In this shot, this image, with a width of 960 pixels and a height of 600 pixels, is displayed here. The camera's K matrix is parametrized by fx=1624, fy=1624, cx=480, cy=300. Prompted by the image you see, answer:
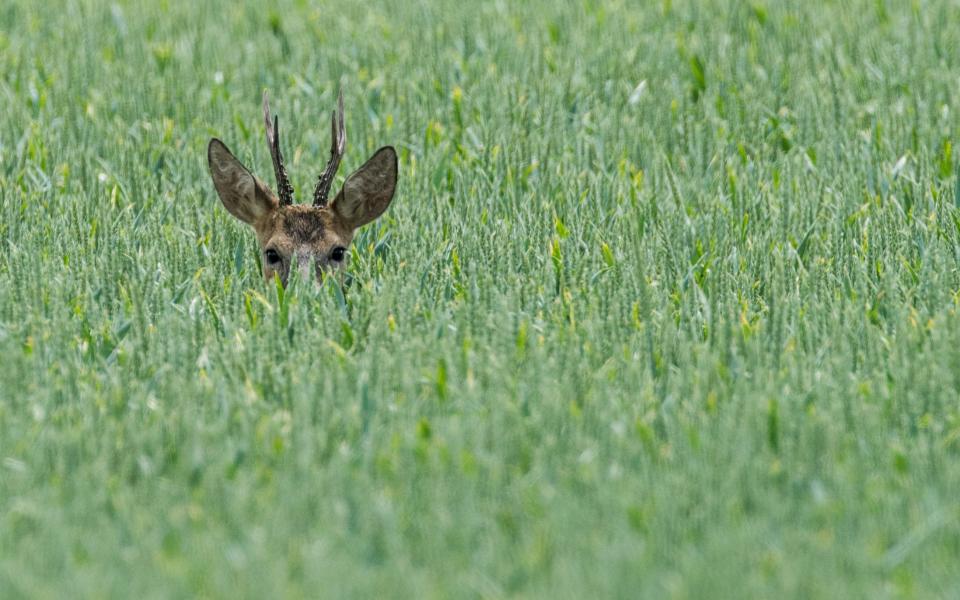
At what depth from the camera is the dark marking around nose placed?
7.72 metres

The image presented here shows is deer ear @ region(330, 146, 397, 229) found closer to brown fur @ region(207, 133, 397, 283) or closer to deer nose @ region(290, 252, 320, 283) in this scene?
brown fur @ region(207, 133, 397, 283)

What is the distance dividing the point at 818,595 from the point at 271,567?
4.69 feet

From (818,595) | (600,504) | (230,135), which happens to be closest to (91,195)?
(230,135)

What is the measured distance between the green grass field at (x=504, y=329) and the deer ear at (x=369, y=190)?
0.19 m

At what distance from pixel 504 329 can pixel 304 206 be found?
2203 millimetres

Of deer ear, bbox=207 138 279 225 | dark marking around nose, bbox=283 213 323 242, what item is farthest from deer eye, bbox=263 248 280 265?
deer ear, bbox=207 138 279 225

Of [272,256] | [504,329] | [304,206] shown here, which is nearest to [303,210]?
[304,206]

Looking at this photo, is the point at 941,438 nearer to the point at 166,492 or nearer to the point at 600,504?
the point at 600,504

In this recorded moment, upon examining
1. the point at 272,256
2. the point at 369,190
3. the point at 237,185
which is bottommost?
the point at 272,256

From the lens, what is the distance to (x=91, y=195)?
890 centimetres

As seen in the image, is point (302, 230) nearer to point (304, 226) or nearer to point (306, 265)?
point (304, 226)

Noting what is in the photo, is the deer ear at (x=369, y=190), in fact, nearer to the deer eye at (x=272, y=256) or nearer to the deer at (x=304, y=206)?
the deer at (x=304, y=206)

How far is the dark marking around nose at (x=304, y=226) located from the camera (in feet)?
25.3

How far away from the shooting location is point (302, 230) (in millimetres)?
7742
